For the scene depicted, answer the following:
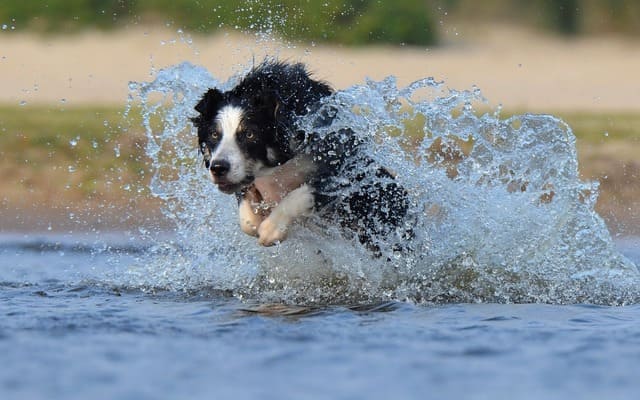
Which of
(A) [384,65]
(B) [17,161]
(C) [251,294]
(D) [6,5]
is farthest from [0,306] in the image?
(A) [384,65]

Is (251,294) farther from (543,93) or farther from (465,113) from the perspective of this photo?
(543,93)

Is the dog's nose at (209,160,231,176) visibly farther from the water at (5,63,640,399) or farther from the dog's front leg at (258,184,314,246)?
the water at (5,63,640,399)

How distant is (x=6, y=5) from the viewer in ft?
64.3

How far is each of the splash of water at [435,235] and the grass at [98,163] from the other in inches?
177

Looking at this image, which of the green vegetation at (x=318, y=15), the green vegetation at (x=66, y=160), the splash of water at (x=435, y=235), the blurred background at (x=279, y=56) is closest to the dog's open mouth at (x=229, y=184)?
the splash of water at (x=435, y=235)

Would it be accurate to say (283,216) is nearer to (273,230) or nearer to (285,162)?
(273,230)

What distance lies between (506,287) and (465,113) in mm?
1418

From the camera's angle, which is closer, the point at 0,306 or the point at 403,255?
the point at 0,306

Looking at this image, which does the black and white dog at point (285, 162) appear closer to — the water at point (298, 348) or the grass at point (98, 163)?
the water at point (298, 348)

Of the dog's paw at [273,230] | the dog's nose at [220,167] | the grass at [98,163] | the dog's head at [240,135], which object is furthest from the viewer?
the grass at [98,163]

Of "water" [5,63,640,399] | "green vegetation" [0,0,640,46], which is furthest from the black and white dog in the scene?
"green vegetation" [0,0,640,46]

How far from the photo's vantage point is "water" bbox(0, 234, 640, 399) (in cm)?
524

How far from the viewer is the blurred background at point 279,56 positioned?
13672 millimetres

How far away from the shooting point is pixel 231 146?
7.16 metres
